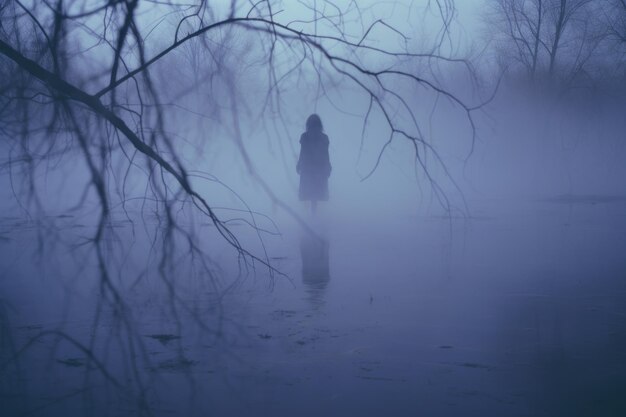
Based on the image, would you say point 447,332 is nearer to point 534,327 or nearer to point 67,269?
point 534,327

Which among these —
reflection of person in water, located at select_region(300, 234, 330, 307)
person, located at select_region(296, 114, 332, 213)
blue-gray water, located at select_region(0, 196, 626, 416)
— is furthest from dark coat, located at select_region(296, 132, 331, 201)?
blue-gray water, located at select_region(0, 196, 626, 416)

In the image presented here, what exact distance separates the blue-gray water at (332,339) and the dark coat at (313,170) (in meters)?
4.68

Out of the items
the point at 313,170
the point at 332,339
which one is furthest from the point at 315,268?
the point at 313,170

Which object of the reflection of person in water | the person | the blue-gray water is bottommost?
the blue-gray water

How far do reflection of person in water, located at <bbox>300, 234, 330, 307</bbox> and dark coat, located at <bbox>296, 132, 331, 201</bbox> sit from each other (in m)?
3.20

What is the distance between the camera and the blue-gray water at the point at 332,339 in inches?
145

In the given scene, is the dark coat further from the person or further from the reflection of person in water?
the reflection of person in water

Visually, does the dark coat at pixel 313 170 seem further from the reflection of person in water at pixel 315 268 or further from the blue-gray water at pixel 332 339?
the blue-gray water at pixel 332 339

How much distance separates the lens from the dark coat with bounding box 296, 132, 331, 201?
13195 millimetres

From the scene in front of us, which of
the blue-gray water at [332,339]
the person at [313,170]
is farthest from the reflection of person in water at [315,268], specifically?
the person at [313,170]

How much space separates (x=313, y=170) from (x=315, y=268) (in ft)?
19.0

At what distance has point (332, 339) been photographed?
4.75 metres

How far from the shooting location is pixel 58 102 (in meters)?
4.57

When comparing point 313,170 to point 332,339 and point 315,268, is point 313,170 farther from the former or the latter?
point 332,339
